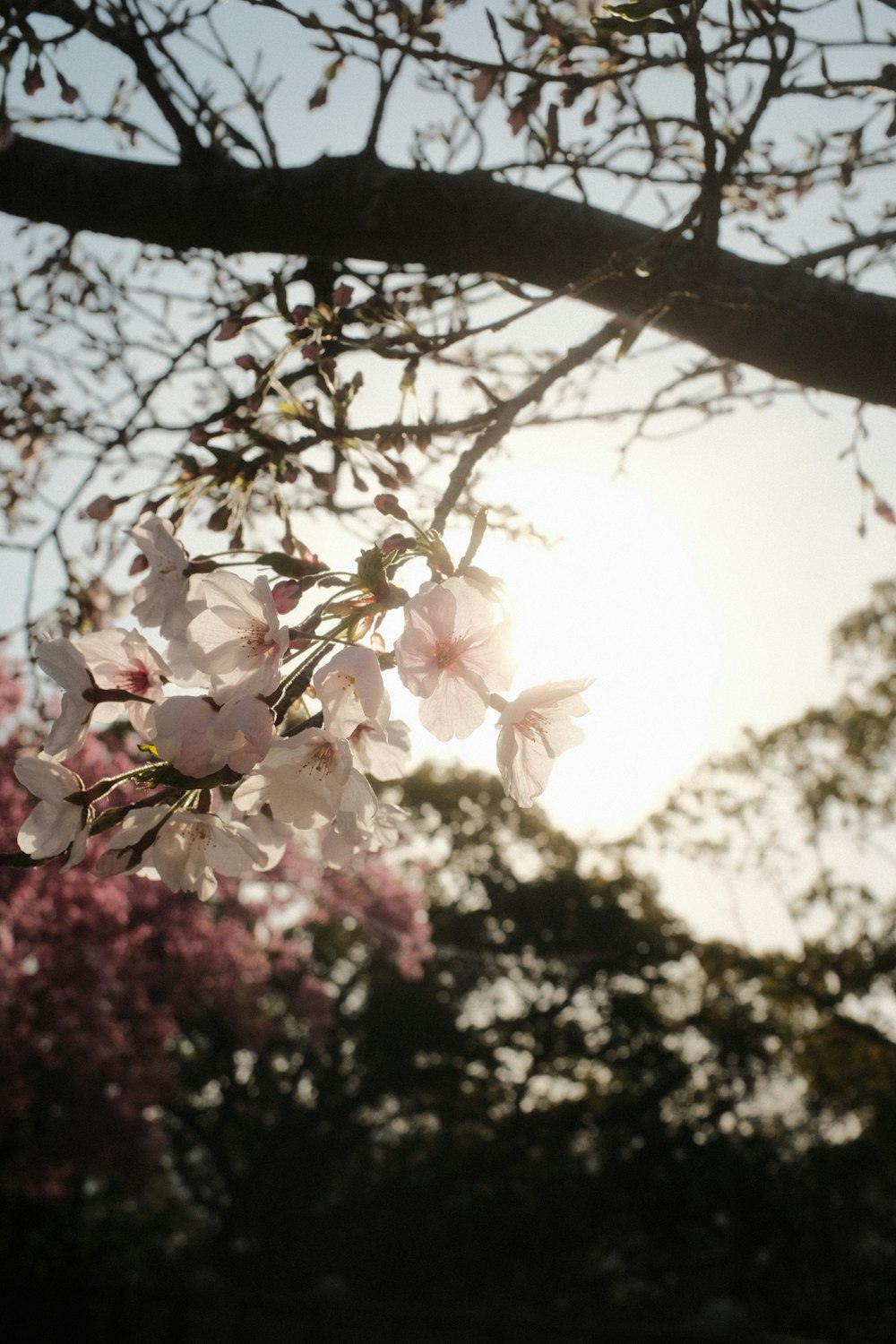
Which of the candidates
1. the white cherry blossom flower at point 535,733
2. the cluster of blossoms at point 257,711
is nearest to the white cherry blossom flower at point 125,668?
the cluster of blossoms at point 257,711

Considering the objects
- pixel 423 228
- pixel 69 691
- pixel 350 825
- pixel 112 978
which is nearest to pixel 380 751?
pixel 350 825

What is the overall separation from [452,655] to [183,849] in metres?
0.32

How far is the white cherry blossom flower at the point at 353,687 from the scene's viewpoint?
34.1 inches

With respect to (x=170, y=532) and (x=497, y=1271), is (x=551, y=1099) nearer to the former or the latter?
(x=497, y=1271)

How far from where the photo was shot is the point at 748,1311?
17.9 metres

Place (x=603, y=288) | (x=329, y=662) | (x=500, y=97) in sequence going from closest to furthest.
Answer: (x=329, y=662), (x=603, y=288), (x=500, y=97)

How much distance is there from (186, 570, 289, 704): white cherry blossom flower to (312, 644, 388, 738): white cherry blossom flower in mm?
44

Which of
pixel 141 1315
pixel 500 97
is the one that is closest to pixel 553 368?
pixel 500 97

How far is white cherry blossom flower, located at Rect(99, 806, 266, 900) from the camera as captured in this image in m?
0.90

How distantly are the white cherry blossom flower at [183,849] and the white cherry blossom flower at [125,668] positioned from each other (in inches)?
4.1

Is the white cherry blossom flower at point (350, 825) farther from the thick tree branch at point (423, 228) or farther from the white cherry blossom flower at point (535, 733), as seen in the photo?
the thick tree branch at point (423, 228)

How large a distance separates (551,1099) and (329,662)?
65.9 ft

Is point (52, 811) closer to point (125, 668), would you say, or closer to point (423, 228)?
point (125, 668)

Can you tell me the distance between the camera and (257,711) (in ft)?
2.63
